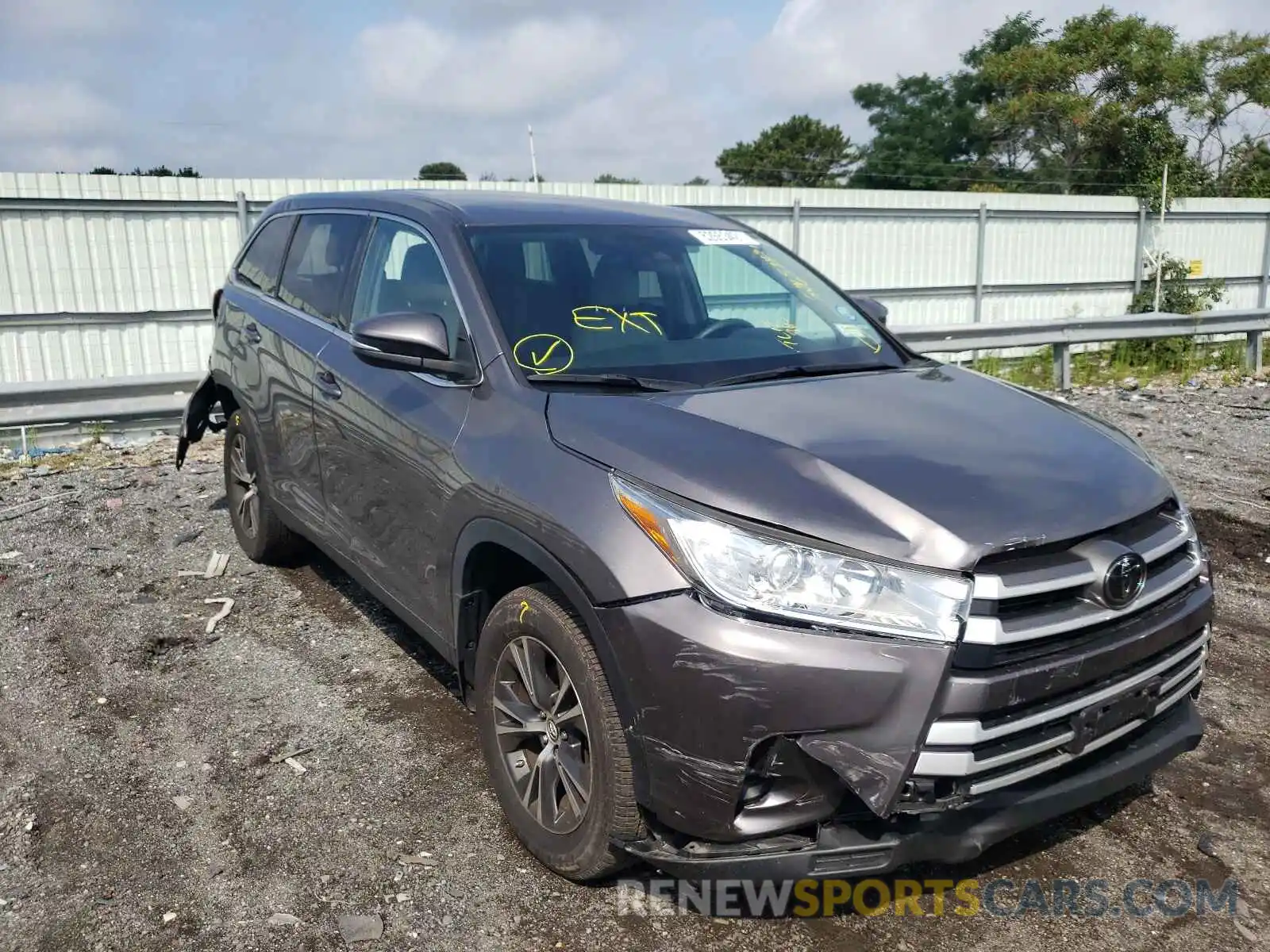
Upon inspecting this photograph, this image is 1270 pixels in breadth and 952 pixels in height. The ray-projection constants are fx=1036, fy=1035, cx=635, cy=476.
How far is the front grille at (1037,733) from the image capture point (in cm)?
222

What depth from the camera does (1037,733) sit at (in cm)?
236

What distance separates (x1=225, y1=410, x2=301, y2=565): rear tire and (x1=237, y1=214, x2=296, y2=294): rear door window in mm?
666

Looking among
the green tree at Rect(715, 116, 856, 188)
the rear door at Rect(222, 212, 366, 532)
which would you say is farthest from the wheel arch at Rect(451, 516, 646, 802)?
the green tree at Rect(715, 116, 856, 188)

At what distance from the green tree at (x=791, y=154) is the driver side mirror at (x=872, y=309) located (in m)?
62.8

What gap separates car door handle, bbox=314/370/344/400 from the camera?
12.9 feet

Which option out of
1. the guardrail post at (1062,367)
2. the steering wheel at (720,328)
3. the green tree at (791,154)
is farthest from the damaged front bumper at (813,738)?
the green tree at (791,154)

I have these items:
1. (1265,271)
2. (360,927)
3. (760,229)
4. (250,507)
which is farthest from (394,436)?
(1265,271)

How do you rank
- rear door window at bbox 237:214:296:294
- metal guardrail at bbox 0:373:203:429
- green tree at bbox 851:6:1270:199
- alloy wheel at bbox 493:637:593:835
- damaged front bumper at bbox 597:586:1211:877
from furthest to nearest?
green tree at bbox 851:6:1270:199, metal guardrail at bbox 0:373:203:429, rear door window at bbox 237:214:296:294, alloy wheel at bbox 493:637:593:835, damaged front bumper at bbox 597:586:1211:877

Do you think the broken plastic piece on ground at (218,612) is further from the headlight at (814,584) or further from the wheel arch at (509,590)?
the headlight at (814,584)

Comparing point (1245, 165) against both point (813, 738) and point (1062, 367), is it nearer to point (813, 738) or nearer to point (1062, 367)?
point (1062, 367)

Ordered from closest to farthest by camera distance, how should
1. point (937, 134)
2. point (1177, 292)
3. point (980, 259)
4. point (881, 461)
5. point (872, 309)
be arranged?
point (881, 461)
point (872, 309)
point (980, 259)
point (1177, 292)
point (937, 134)

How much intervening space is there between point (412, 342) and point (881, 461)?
4.80 ft

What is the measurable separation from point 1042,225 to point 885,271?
10.6 feet

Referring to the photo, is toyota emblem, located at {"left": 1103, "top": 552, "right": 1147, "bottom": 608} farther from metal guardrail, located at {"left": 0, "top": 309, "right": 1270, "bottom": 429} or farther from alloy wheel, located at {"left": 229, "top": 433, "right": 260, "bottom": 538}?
metal guardrail, located at {"left": 0, "top": 309, "right": 1270, "bottom": 429}
